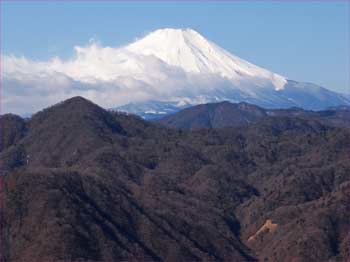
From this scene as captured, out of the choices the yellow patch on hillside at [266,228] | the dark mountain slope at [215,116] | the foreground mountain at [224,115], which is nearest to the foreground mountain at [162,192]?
the yellow patch on hillside at [266,228]

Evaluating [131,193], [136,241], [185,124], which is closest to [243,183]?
[131,193]

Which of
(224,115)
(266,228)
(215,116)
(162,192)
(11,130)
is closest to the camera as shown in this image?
(266,228)

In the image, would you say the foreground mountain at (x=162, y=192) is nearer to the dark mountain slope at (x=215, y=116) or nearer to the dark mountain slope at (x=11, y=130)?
the dark mountain slope at (x=11, y=130)

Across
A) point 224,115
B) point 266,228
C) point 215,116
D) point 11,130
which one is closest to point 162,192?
point 266,228

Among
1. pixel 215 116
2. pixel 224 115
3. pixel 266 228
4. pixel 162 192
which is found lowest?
pixel 266 228

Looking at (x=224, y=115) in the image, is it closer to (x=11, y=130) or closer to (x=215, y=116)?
(x=215, y=116)

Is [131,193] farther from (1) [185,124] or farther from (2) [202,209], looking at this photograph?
(1) [185,124]

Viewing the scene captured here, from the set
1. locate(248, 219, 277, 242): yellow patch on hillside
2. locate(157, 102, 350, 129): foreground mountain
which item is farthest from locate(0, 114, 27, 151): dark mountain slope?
locate(157, 102, 350, 129): foreground mountain
